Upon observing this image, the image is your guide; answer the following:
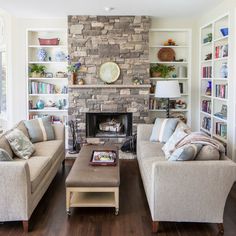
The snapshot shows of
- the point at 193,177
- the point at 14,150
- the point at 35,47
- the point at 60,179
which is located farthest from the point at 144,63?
the point at 193,177

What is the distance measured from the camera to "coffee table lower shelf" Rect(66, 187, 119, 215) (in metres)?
3.42

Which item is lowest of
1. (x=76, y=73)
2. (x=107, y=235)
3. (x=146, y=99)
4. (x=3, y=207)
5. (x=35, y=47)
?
(x=107, y=235)

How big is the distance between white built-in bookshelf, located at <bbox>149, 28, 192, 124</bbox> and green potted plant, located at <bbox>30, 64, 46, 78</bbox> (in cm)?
235

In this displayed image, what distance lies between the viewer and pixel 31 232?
122 inches

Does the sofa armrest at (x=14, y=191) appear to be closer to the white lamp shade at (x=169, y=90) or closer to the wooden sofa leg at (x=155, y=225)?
the wooden sofa leg at (x=155, y=225)

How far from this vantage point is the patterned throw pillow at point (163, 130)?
16.1 feet

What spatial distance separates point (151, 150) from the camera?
439 centimetres

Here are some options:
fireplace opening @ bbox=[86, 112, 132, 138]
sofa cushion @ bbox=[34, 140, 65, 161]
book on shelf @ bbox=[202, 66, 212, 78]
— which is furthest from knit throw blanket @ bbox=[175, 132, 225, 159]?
fireplace opening @ bbox=[86, 112, 132, 138]

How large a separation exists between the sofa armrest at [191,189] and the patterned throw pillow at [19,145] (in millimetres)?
1880

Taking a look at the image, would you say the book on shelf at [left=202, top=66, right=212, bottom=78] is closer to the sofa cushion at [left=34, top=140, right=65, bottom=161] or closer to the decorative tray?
the decorative tray

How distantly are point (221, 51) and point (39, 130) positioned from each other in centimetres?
324

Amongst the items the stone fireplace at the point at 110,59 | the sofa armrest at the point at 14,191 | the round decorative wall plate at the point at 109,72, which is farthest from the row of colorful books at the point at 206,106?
the sofa armrest at the point at 14,191

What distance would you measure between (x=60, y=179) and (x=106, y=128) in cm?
241

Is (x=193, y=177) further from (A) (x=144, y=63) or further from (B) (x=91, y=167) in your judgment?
(A) (x=144, y=63)
